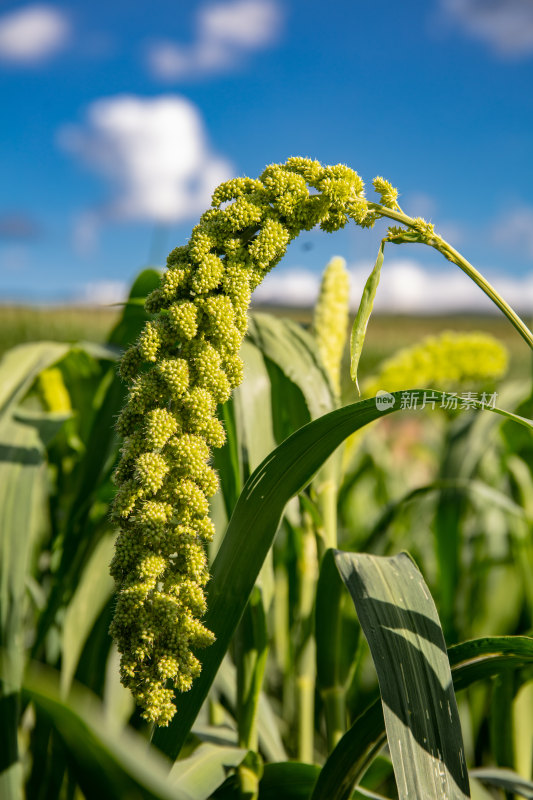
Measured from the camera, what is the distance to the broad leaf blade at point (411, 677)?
814mm

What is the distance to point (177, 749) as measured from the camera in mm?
894

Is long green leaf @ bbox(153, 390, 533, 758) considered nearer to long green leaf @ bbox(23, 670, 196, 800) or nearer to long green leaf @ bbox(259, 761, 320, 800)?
long green leaf @ bbox(23, 670, 196, 800)

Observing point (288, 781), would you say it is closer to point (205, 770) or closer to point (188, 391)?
point (205, 770)

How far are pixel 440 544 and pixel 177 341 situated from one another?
1.57 meters

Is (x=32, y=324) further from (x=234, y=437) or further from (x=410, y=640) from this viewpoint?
(x=410, y=640)

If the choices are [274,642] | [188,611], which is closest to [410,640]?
[188,611]

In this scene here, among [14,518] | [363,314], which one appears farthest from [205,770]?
[363,314]

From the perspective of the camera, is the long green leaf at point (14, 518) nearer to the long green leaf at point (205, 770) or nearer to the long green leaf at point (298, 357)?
the long green leaf at point (205, 770)

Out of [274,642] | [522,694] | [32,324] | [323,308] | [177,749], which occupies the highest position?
[32,324]

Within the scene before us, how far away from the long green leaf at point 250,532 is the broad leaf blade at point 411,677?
0.14 metres

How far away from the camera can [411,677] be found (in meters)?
0.87

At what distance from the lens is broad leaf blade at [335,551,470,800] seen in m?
0.81

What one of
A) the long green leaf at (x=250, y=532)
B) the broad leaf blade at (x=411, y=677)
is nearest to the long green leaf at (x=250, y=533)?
the long green leaf at (x=250, y=532)

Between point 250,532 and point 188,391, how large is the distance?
0.24 meters
